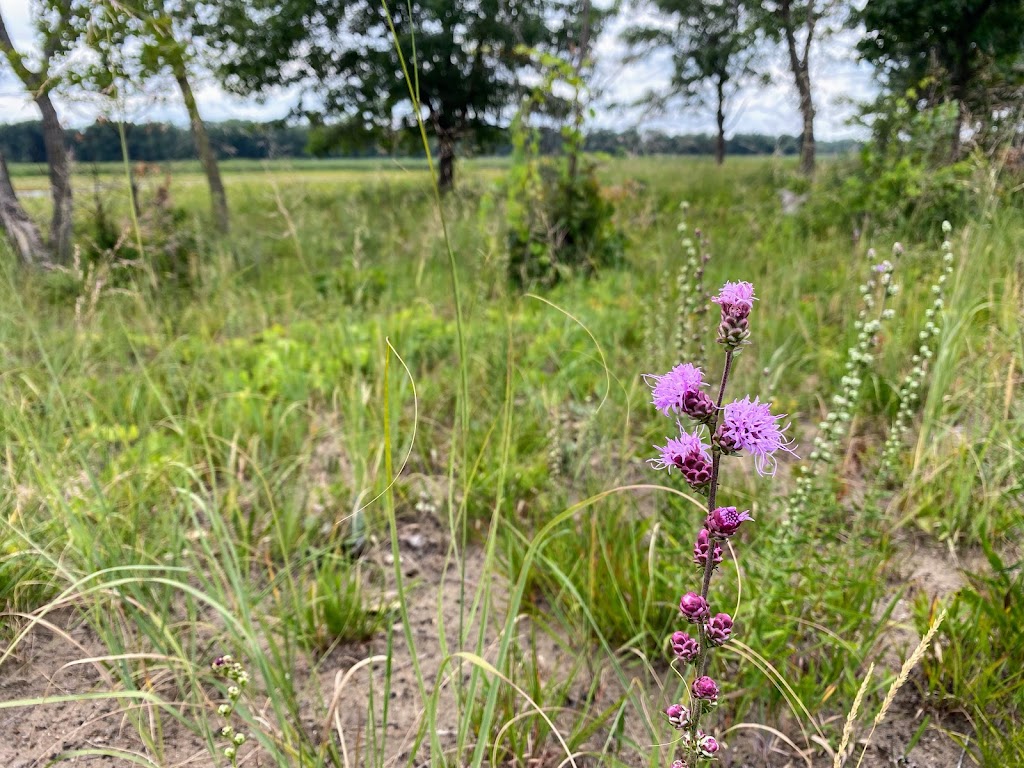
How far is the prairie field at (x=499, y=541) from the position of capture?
1304 millimetres

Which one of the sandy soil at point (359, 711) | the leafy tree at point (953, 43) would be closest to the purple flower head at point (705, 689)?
the sandy soil at point (359, 711)

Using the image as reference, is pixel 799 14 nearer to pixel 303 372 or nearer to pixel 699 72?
pixel 303 372

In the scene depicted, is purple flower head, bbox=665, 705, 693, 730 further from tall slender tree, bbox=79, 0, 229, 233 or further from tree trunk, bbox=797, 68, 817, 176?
tree trunk, bbox=797, 68, 817, 176

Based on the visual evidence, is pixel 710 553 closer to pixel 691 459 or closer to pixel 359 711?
pixel 691 459

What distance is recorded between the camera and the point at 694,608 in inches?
28.8

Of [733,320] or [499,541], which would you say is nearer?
[733,320]

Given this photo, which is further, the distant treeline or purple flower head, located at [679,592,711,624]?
the distant treeline

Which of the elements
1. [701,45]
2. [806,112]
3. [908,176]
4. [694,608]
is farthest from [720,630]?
[701,45]

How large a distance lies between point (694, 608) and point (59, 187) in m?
5.89

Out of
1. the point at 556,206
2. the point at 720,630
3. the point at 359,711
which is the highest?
the point at 556,206

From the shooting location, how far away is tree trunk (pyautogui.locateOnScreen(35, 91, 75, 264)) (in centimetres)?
458

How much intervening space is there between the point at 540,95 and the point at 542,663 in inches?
147

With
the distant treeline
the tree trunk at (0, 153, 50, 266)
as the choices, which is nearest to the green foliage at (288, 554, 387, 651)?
Result: the distant treeline

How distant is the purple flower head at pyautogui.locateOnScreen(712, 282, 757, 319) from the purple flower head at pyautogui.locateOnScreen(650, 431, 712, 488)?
0.15 meters
